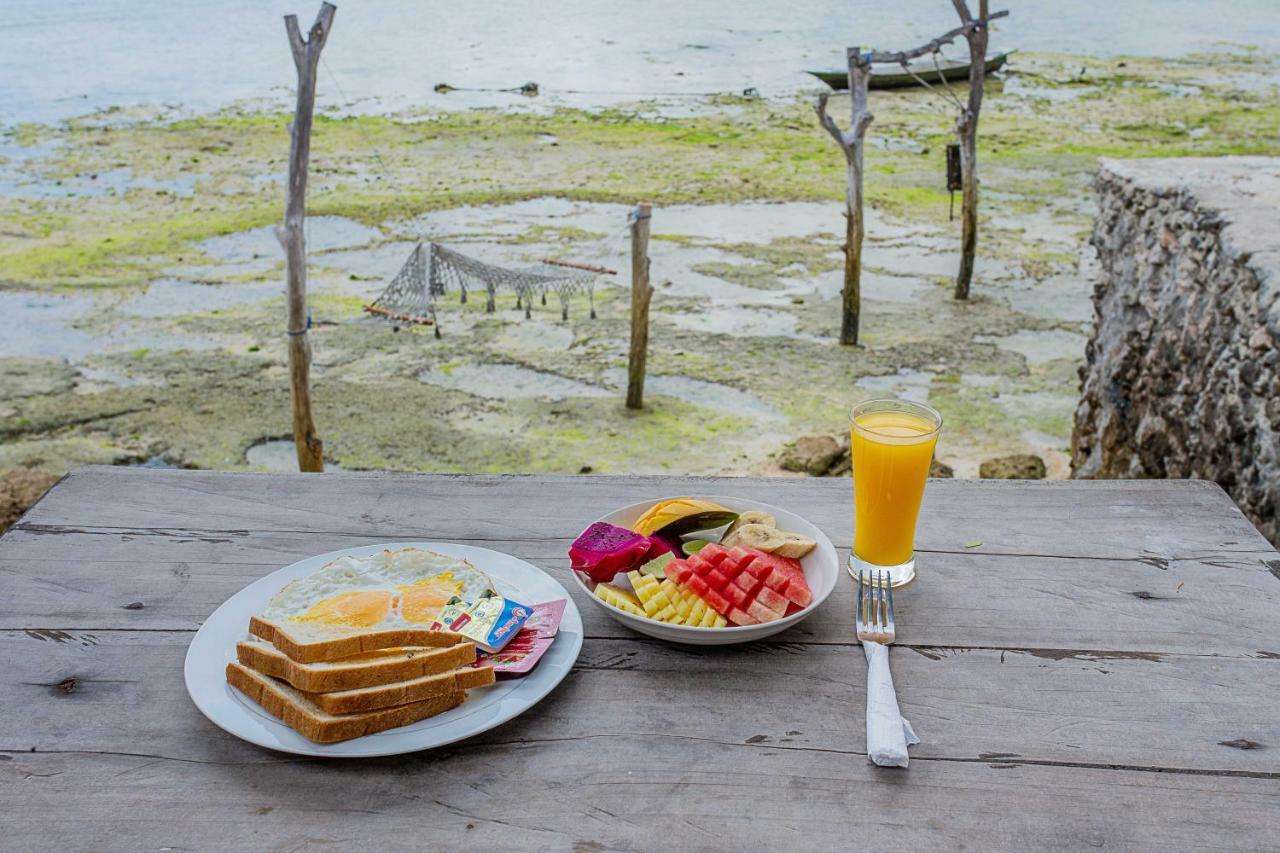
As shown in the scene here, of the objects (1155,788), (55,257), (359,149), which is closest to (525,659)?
(1155,788)

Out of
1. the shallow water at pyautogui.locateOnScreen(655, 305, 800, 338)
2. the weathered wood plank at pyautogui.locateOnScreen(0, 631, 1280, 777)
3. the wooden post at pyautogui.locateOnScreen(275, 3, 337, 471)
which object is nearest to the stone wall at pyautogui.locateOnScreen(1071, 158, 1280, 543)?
the weathered wood plank at pyautogui.locateOnScreen(0, 631, 1280, 777)

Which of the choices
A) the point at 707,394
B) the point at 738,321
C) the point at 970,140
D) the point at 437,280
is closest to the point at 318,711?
the point at 707,394

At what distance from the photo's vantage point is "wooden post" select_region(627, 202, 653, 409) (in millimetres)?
4617

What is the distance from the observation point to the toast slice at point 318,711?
82cm

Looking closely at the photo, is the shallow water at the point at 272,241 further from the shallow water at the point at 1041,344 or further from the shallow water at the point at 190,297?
Result: the shallow water at the point at 1041,344

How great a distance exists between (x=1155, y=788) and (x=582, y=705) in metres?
0.46

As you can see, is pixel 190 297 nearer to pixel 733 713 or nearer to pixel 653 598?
pixel 653 598

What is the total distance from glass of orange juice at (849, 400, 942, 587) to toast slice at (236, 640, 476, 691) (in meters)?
0.44

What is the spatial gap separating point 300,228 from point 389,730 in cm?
306

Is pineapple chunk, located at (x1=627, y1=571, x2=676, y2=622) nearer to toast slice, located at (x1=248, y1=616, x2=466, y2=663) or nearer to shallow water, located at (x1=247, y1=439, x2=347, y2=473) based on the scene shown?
toast slice, located at (x1=248, y1=616, x2=466, y2=663)

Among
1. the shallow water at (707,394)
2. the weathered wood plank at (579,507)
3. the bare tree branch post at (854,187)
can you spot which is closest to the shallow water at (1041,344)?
the bare tree branch post at (854,187)

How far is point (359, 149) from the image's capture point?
9.55 metres

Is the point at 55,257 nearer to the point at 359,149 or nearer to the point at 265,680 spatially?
the point at 359,149

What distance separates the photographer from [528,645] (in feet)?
3.00
